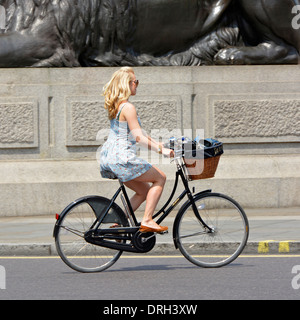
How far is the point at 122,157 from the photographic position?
6.73m

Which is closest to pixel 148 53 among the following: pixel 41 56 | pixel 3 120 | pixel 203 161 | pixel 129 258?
pixel 41 56

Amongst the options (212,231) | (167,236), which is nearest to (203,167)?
(212,231)

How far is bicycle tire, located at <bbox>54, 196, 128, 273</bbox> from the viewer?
6777 mm

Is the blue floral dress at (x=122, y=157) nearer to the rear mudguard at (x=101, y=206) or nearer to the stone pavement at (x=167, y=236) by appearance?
the rear mudguard at (x=101, y=206)

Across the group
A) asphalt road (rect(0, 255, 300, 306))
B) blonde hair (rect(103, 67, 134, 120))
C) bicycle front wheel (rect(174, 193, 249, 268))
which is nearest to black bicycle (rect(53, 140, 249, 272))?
bicycle front wheel (rect(174, 193, 249, 268))

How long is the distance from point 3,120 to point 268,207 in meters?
4.00

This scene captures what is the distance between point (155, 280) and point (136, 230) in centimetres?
52

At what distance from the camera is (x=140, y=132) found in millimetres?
6684

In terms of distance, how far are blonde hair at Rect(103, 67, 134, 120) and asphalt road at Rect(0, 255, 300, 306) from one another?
1.42 metres

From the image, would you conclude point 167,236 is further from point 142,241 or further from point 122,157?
point 122,157

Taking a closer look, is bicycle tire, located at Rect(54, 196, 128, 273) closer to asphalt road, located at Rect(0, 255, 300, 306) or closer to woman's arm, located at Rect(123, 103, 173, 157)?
asphalt road, located at Rect(0, 255, 300, 306)

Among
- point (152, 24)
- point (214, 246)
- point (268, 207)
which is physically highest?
point (152, 24)

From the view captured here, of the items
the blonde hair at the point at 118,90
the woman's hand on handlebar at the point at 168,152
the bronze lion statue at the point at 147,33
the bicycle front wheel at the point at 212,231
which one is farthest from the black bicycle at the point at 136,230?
the bronze lion statue at the point at 147,33

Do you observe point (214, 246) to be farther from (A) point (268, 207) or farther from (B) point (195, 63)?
(B) point (195, 63)
